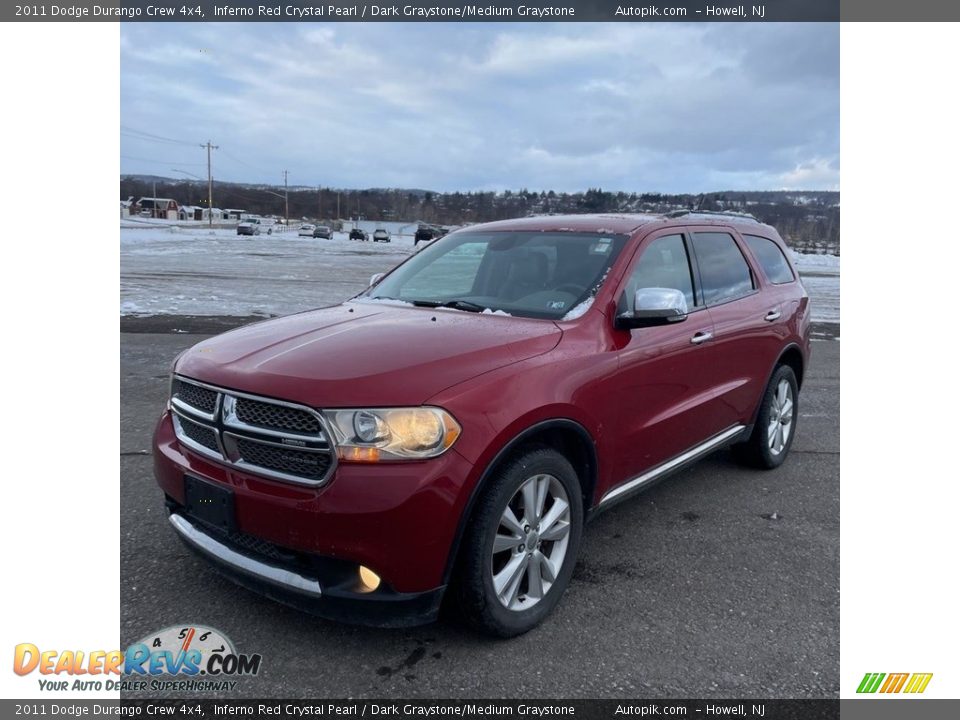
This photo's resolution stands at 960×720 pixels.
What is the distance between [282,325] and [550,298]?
139cm

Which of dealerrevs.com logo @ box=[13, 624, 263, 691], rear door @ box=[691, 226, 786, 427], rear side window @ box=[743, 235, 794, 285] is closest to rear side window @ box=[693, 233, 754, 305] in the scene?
rear door @ box=[691, 226, 786, 427]

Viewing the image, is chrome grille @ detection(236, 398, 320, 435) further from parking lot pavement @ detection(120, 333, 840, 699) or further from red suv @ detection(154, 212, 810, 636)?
parking lot pavement @ detection(120, 333, 840, 699)

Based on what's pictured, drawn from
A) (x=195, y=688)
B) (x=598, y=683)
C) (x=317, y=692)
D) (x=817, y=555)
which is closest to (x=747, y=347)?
(x=817, y=555)

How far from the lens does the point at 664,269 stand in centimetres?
399

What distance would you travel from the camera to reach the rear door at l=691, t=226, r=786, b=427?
4.35 m

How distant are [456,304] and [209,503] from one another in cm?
165

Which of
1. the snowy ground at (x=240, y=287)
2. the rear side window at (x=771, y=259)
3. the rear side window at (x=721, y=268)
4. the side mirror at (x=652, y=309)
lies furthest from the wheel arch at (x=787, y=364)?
the snowy ground at (x=240, y=287)

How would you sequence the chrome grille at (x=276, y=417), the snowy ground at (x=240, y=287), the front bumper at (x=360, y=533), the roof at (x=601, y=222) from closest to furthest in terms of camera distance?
1. the front bumper at (x=360, y=533)
2. the chrome grille at (x=276, y=417)
3. the roof at (x=601, y=222)
4. the snowy ground at (x=240, y=287)

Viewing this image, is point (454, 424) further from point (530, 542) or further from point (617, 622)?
point (617, 622)

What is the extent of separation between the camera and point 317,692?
101 inches

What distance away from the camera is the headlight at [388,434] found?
8.33 feet

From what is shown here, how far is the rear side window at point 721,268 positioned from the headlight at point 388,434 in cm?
241
